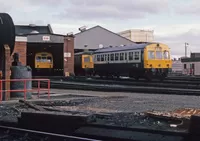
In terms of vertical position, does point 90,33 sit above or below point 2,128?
above

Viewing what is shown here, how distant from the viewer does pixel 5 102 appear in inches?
694

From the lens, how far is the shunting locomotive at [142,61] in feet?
110

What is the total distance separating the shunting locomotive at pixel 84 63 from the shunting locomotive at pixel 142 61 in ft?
31.4

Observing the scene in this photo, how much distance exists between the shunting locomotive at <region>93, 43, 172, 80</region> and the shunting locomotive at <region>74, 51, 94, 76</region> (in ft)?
31.4

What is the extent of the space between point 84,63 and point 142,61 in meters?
17.9

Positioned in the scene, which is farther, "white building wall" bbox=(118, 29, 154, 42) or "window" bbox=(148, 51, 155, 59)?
"white building wall" bbox=(118, 29, 154, 42)

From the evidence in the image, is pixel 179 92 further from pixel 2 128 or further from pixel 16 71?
Answer: pixel 2 128

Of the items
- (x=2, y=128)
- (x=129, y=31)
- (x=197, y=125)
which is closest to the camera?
(x=197, y=125)

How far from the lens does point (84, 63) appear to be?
50281mm

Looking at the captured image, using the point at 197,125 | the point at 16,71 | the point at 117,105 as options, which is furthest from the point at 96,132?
the point at 16,71

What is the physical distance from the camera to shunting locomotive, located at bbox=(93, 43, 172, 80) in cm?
3341

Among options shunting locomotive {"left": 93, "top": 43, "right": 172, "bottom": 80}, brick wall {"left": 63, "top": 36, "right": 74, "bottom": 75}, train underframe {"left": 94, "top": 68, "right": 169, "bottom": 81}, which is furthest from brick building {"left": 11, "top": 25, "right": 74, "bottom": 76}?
train underframe {"left": 94, "top": 68, "right": 169, "bottom": 81}

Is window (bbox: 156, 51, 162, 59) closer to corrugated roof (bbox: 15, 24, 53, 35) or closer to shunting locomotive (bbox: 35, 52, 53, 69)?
shunting locomotive (bbox: 35, 52, 53, 69)

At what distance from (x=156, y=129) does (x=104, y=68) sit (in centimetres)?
3094
